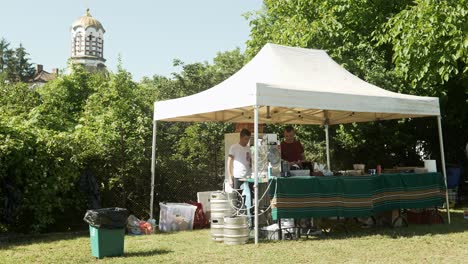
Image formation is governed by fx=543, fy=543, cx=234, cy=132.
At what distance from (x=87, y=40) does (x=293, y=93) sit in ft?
252

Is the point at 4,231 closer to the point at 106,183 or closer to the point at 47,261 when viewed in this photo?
the point at 106,183

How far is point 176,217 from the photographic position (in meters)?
10.2

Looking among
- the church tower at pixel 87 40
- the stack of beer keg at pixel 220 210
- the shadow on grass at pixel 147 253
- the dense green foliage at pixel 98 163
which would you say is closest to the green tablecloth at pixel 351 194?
the stack of beer keg at pixel 220 210

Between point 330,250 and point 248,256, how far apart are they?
118 cm

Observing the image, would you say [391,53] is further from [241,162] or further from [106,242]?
[106,242]

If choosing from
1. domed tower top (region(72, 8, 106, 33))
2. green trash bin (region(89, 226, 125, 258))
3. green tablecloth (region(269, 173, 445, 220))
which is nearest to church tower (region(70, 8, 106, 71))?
domed tower top (region(72, 8, 106, 33))

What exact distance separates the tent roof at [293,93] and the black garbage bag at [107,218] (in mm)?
2510

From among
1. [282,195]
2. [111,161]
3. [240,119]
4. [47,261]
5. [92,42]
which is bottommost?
[47,261]

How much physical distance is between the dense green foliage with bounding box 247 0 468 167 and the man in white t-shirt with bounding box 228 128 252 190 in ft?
16.0

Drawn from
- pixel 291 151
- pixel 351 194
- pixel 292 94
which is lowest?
pixel 351 194

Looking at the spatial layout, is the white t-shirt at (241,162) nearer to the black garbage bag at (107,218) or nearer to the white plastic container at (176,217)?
the white plastic container at (176,217)

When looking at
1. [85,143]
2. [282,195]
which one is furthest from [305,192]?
[85,143]

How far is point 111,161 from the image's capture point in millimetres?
10812

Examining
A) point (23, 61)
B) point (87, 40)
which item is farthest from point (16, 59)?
point (87, 40)
